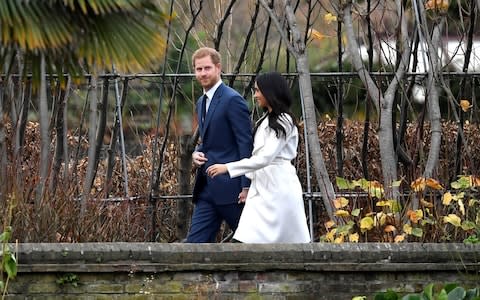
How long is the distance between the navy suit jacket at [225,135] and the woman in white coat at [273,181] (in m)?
0.18

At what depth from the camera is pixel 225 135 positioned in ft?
26.7

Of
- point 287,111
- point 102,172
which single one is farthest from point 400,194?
point 102,172

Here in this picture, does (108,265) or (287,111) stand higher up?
(287,111)

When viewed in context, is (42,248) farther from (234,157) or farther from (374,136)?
(374,136)

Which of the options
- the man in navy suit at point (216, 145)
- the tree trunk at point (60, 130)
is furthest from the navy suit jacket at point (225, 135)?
the tree trunk at point (60, 130)

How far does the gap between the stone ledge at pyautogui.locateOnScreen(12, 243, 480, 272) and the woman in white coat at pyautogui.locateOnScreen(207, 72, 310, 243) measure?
2.07 feet

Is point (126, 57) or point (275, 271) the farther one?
point (275, 271)

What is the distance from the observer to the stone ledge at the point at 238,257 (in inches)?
278

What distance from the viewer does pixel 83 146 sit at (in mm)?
11484

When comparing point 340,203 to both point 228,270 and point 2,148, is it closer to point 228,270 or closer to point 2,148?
point 228,270

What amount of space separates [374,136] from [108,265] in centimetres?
423

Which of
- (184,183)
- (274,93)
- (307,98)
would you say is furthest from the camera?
(184,183)

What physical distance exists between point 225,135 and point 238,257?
4.08 feet

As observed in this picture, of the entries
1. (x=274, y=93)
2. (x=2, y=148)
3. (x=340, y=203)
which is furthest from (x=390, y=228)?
(x=2, y=148)
